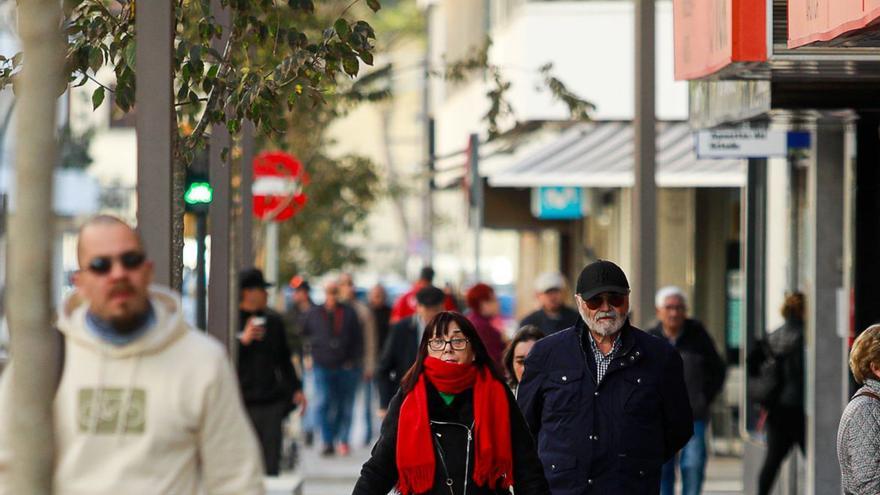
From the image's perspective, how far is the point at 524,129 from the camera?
24781mm

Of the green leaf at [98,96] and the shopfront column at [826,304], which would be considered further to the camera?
the shopfront column at [826,304]

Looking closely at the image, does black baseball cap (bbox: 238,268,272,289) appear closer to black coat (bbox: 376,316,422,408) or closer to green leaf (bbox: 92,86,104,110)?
black coat (bbox: 376,316,422,408)

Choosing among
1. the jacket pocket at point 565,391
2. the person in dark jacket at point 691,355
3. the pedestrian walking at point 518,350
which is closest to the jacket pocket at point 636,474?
the jacket pocket at point 565,391

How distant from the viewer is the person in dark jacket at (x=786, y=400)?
45.1ft

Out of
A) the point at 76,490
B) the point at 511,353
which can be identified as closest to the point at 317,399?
the point at 511,353

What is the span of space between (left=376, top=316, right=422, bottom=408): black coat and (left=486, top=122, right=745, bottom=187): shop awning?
4220 millimetres

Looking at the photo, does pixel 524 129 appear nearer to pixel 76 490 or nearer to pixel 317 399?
pixel 317 399

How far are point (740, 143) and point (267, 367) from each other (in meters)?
3.79

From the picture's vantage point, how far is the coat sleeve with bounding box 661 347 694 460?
812 centimetres

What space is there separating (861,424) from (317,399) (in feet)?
44.3

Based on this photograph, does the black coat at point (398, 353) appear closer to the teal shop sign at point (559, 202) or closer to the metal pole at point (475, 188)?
the metal pole at point (475, 188)

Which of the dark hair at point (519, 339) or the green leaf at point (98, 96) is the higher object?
the green leaf at point (98, 96)

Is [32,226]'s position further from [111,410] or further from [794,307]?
[794,307]

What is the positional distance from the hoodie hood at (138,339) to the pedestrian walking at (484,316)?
8806mm
